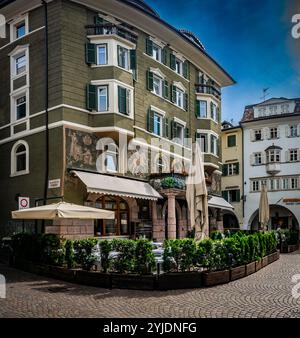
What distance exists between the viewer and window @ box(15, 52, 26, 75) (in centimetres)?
2212

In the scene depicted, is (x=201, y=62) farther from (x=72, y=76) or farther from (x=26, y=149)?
(x=26, y=149)

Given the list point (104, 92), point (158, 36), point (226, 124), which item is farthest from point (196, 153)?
point (226, 124)

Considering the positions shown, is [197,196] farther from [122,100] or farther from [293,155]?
[293,155]

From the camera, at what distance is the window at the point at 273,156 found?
39.5m

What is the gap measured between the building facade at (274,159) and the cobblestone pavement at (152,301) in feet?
93.9

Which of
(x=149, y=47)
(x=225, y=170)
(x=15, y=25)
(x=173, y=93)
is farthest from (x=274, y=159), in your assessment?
(x=15, y=25)

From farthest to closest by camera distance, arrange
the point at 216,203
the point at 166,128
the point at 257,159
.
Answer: the point at 257,159, the point at 216,203, the point at 166,128

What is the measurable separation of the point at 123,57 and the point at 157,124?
532cm

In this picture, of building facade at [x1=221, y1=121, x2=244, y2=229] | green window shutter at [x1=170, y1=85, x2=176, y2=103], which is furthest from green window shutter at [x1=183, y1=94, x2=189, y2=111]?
building facade at [x1=221, y1=121, x2=244, y2=229]

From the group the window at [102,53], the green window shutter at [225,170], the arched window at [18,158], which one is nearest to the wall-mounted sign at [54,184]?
the arched window at [18,158]

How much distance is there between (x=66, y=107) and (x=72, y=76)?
1.78 m

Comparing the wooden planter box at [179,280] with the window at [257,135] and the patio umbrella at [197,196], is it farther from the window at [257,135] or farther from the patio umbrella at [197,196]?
the window at [257,135]

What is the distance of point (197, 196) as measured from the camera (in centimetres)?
1409

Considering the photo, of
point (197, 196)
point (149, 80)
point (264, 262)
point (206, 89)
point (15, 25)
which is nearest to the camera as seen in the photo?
point (197, 196)
